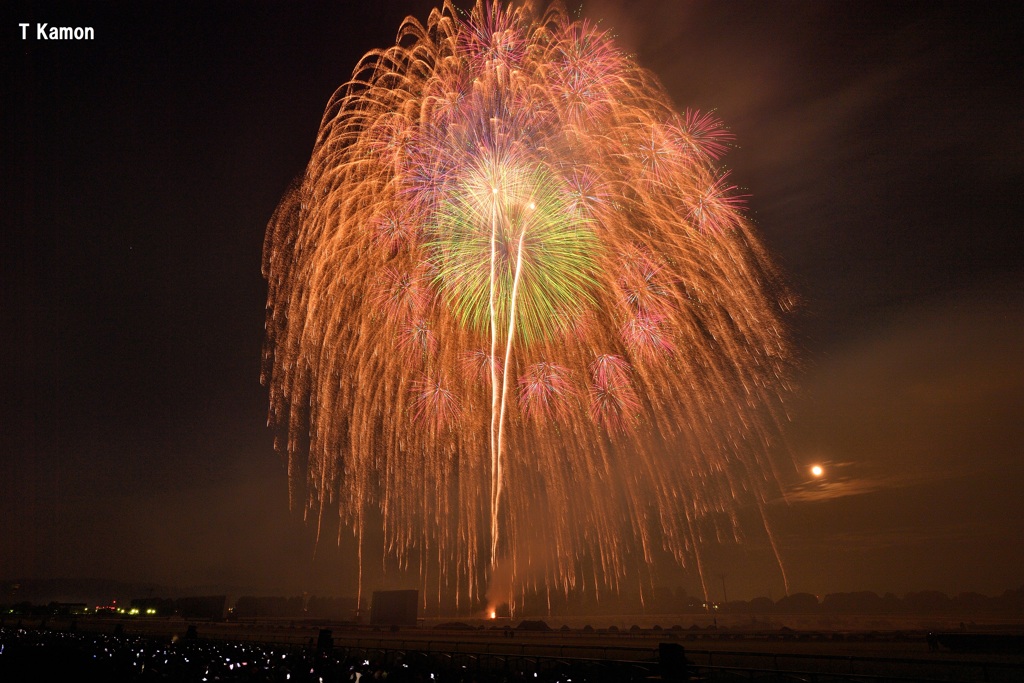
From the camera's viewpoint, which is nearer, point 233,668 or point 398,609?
point 233,668

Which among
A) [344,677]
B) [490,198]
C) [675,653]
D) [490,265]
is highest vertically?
[490,198]

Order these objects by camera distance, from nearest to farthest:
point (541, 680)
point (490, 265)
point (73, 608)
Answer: point (541, 680) < point (490, 265) < point (73, 608)

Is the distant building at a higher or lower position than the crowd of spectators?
lower

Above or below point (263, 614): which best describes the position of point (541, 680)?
above

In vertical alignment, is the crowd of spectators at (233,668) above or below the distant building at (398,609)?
above

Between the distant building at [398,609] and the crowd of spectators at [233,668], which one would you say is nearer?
the crowd of spectators at [233,668]

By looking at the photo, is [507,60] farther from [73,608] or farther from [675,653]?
[73,608]

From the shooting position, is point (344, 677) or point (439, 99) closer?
point (344, 677)

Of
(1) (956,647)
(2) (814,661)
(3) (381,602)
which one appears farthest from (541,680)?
(3) (381,602)

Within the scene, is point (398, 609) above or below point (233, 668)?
below

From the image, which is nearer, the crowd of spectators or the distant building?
the crowd of spectators

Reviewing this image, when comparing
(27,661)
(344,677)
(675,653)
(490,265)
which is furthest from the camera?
(27,661)
